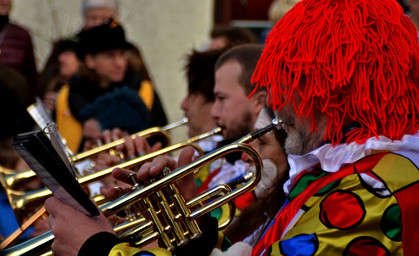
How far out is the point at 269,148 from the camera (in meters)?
2.28

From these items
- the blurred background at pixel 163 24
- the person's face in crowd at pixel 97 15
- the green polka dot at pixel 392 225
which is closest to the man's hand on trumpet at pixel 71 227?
the green polka dot at pixel 392 225

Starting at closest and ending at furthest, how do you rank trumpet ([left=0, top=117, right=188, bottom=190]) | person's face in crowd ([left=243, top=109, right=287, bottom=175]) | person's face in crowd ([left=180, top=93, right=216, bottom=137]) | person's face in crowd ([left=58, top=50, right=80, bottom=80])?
person's face in crowd ([left=243, top=109, right=287, bottom=175]), trumpet ([left=0, top=117, right=188, bottom=190]), person's face in crowd ([left=180, top=93, right=216, bottom=137]), person's face in crowd ([left=58, top=50, right=80, bottom=80])

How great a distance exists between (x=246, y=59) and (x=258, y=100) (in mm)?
193

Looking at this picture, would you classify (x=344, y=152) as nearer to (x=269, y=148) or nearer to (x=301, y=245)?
(x=301, y=245)

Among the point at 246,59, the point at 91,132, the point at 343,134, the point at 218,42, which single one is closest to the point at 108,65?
the point at 91,132

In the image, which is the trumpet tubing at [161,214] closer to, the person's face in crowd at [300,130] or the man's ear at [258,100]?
the person's face in crowd at [300,130]

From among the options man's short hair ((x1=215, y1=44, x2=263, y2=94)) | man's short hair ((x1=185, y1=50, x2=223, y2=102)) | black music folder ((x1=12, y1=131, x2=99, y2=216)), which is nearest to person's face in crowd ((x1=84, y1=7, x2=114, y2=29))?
man's short hair ((x1=185, y1=50, x2=223, y2=102))

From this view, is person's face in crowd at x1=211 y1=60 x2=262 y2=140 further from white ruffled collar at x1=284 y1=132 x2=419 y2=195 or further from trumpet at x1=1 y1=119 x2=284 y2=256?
white ruffled collar at x1=284 y1=132 x2=419 y2=195

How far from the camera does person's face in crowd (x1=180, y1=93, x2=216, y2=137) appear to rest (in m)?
3.35

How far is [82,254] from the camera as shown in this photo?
5.77 ft

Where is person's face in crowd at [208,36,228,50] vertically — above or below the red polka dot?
above

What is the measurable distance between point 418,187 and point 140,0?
199 inches

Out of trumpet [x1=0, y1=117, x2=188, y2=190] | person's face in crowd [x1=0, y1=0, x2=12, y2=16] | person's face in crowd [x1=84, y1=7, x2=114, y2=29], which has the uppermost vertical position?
person's face in crowd [x1=0, y1=0, x2=12, y2=16]

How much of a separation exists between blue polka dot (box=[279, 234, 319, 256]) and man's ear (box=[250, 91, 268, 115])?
3.65 ft
